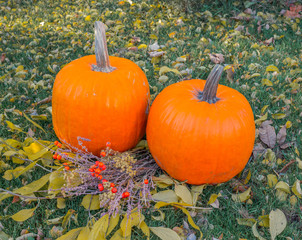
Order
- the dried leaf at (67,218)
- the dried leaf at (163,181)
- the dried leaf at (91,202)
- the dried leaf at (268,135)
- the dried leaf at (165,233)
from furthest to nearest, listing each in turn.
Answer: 1. the dried leaf at (268,135)
2. the dried leaf at (163,181)
3. the dried leaf at (91,202)
4. the dried leaf at (67,218)
5. the dried leaf at (165,233)

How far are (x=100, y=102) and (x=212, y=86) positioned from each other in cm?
72

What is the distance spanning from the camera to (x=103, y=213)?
1.84m

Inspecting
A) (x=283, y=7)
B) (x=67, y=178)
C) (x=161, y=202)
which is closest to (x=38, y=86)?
(x=67, y=178)

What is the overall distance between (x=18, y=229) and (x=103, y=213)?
50cm

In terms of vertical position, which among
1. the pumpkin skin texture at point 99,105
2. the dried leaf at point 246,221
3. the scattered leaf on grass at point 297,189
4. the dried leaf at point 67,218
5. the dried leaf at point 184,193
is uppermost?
the pumpkin skin texture at point 99,105

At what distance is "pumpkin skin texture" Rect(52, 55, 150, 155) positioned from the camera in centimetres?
199

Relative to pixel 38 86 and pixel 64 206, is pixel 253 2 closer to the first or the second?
pixel 38 86

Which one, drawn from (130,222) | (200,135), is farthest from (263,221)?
(130,222)

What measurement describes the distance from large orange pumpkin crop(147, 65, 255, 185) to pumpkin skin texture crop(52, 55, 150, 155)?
19 cm

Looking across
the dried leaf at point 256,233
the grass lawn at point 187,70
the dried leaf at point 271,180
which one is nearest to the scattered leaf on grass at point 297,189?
the grass lawn at point 187,70

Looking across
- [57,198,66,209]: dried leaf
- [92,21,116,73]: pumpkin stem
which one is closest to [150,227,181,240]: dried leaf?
[57,198,66,209]: dried leaf

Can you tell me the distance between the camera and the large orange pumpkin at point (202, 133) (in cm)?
181

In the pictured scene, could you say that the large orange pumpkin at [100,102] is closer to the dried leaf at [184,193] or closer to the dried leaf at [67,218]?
the dried leaf at [67,218]

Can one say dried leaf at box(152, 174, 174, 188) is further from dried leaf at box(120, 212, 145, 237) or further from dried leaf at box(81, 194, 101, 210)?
dried leaf at box(81, 194, 101, 210)
